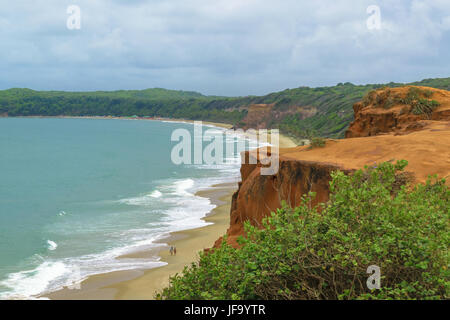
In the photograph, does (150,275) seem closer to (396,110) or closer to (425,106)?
(396,110)

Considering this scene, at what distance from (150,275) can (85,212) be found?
15784 millimetres

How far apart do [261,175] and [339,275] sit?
11312 millimetres

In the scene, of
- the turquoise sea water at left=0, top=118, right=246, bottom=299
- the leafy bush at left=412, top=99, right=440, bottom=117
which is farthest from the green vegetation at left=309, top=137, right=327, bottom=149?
the turquoise sea water at left=0, top=118, right=246, bottom=299

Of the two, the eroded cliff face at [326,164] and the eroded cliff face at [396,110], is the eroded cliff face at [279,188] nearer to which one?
the eroded cliff face at [326,164]

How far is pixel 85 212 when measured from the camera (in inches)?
1398

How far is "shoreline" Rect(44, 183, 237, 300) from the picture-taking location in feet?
63.2

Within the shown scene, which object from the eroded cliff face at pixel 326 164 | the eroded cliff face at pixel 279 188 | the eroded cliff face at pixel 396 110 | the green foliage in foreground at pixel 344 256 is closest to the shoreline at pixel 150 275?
the eroded cliff face at pixel 279 188

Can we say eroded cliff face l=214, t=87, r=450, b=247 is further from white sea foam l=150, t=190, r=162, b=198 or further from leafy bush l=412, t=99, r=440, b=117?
white sea foam l=150, t=190, r=162, b=198

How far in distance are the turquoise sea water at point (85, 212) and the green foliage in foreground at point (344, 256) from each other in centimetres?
1577

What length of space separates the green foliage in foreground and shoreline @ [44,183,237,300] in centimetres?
806

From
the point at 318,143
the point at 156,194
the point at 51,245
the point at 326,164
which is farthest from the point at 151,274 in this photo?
the point at 156,194

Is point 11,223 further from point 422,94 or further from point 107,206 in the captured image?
point 422,94

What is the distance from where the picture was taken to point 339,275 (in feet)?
20.3
